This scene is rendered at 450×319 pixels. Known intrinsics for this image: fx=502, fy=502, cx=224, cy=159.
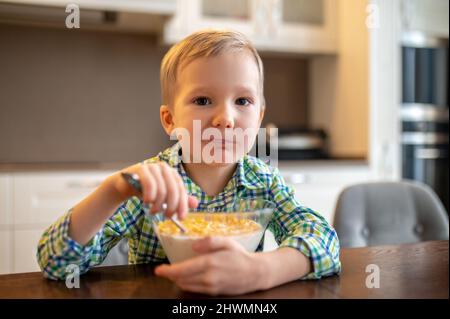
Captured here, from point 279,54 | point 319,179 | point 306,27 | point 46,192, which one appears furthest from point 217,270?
point 279,54

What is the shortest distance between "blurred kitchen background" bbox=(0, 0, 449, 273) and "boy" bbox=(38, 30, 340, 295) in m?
1.66

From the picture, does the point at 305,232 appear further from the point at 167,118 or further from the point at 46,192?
the point at 46,192

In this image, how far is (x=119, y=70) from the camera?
2.84 metres

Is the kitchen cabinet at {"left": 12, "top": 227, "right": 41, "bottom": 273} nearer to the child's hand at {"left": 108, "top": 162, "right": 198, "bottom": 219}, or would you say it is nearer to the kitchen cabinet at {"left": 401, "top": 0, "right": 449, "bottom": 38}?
the child's hand at {"left": 108, "top": 162, "right": 198, "bottom": 219}

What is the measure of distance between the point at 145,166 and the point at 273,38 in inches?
89.9

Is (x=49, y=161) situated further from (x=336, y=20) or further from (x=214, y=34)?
(x=214, y=34)

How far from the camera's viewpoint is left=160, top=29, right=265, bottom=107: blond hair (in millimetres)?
816

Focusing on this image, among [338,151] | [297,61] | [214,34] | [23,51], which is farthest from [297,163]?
[214,34]

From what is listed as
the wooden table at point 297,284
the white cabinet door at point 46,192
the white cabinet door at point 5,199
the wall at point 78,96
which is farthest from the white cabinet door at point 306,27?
the wooden table at point 297,284

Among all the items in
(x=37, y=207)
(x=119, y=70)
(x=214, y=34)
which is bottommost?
(x=37, y=207)

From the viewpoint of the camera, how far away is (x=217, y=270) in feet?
1.88

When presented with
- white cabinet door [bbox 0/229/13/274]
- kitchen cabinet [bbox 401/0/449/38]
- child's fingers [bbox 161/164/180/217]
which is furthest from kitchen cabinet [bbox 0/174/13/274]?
kitchen cabinet [bbox 401/0/449/38]

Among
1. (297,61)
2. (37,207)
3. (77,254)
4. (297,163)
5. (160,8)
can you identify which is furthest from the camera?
(297,61)

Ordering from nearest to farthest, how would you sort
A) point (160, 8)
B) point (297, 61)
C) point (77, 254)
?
1. point (77, 254)
2. point (160, 8)
3. point (297, 61)
